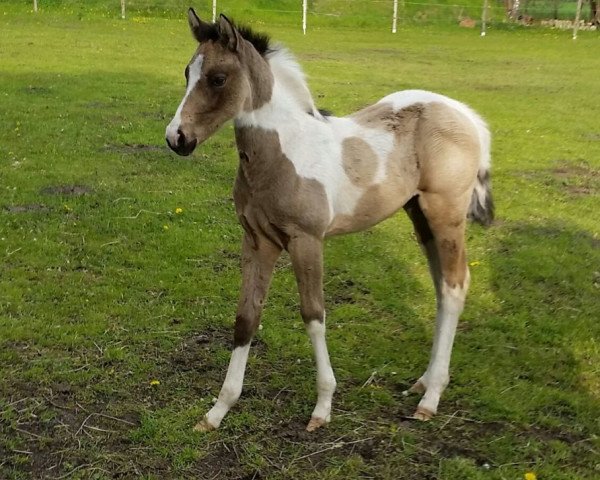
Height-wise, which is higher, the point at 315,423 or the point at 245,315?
the point at 245,315

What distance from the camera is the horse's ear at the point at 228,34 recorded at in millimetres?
3137

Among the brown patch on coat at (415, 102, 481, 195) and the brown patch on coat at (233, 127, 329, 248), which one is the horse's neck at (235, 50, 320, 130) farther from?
the brown patch on coat at (415, 102, 481, 195)

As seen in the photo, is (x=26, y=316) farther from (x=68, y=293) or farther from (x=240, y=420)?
(x=240, y=420)

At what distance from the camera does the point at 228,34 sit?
3.18m

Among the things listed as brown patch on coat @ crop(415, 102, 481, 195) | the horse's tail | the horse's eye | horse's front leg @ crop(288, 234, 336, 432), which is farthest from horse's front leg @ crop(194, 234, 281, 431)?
the horse's tail

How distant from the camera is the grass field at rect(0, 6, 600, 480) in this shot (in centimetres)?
352

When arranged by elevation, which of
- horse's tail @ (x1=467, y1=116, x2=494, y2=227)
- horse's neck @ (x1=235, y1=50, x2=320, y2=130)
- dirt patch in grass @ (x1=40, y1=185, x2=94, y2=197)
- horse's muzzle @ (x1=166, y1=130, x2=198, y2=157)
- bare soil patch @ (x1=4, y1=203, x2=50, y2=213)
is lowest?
bare soil patch @ (x1=4, y1=203, x2=50, y2=213)

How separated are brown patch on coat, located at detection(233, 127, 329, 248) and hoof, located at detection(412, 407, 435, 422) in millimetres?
1179

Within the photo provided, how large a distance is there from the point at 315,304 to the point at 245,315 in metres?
0.40

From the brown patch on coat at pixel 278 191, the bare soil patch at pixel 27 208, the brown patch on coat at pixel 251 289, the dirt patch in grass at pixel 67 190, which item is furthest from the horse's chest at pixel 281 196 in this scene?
the dirt patch in grass at pixel 67 190

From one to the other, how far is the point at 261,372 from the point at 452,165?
1711 mm

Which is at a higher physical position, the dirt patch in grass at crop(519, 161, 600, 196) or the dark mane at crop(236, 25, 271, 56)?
the dark mane at crop(236, 25, 271, 56)

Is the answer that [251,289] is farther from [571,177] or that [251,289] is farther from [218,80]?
[571,177]

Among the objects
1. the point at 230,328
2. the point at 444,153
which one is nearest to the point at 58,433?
the point at 230,328
